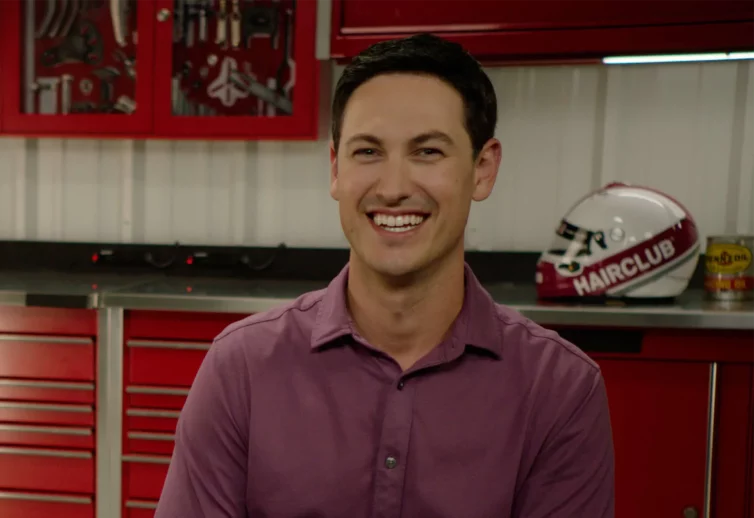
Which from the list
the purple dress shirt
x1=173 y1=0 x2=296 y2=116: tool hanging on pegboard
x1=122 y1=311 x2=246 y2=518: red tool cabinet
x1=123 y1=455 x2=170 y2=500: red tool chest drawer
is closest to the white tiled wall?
x1=173 y1=0 x2=296 y2=116: tool hanging on pegboard

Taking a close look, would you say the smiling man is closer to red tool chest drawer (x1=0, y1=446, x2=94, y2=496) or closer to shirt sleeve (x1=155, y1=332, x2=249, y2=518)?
shirt sleeve (x1=155, y1=332, x2=249, y2=518)

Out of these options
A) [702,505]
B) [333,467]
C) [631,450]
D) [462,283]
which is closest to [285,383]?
[333,467]

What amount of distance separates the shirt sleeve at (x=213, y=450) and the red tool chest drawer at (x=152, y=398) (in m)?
1.08

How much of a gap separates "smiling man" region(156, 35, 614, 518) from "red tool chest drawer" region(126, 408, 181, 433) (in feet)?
3.60

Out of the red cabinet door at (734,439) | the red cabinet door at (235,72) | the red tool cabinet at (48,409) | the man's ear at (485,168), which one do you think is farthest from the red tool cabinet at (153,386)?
the red cabinet door at (734,439)

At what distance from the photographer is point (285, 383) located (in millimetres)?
1015

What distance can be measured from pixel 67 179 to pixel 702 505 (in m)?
2.43

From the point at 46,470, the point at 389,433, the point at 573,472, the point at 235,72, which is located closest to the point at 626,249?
the point at 573,472

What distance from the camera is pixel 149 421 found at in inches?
80.9

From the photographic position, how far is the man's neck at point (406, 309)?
1.05m

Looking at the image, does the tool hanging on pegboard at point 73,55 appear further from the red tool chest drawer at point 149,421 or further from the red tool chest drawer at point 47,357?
the red tool chest drawer at point 149,421

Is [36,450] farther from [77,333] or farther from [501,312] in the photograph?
[501,312]

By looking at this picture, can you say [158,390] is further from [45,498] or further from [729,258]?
[729,258]

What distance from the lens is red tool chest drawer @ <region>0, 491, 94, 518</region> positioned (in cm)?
206
